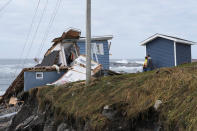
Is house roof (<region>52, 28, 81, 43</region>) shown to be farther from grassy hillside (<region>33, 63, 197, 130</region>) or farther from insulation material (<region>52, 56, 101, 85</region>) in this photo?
grassy hillside (<region>33, 63, 197, 130</region>)

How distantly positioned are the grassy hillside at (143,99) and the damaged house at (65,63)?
31.3 ft

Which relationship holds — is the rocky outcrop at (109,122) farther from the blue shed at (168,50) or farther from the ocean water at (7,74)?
the ocean water at (7,74)

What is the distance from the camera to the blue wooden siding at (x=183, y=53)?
2011cm

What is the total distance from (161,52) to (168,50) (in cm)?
67

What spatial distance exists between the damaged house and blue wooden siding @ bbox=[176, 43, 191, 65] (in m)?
5.57

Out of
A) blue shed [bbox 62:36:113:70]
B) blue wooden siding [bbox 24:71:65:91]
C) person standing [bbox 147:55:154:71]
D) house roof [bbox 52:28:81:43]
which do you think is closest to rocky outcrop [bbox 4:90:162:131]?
blue wooden siding [bbox 24:71:65:91]

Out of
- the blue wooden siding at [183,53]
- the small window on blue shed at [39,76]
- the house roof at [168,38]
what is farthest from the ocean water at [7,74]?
the blue wooden siding at [183,53]

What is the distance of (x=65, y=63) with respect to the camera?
23.2 meters

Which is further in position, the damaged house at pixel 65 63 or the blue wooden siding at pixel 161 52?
the damaged house at pixel 65 63

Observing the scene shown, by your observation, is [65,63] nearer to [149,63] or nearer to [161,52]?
[149,63]

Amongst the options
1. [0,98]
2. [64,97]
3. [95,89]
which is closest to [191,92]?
[95,89]

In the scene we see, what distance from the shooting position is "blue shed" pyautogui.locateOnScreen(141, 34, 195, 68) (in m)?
19.9

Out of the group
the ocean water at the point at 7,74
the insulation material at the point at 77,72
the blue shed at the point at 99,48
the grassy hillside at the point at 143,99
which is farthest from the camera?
the ocean water at the point at 7,74

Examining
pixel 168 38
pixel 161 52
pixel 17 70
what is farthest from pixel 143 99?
pixel 17 70
